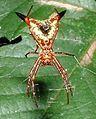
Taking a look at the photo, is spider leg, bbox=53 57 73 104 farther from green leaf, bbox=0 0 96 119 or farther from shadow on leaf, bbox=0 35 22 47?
shadow on leaf, bbox=0 35 22 47

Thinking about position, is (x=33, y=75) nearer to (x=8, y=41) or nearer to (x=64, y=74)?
(x=64, y=74)

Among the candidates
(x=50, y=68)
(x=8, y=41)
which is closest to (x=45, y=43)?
(x=50, y=68)

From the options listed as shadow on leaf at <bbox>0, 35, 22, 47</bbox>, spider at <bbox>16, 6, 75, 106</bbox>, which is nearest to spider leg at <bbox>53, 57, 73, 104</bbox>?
spider at <bbox>16, 6, 75, 106</bbox>

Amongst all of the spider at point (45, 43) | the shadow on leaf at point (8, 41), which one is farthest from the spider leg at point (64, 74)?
the shadow on leaf at point (8, 41)

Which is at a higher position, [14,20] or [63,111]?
A: [14,20]

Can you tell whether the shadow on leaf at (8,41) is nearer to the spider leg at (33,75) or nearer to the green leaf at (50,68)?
the green leaf at (50,68)

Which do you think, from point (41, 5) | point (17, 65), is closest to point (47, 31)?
point (17, 65)

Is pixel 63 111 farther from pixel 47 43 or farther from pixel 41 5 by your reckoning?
pixel 41 5
